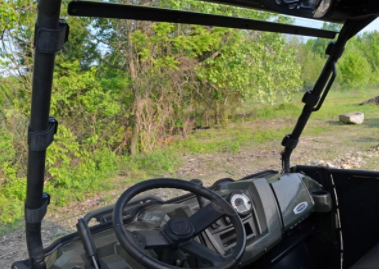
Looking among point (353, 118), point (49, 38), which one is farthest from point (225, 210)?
point (353, 118)

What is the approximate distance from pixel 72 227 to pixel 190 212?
234 cm

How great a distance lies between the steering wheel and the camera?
152 centimetres

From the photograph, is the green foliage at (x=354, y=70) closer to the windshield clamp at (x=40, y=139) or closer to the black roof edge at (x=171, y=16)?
the black roof edge at (x=171, y=16)

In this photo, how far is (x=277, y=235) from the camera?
2273mm

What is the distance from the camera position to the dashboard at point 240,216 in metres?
1.67

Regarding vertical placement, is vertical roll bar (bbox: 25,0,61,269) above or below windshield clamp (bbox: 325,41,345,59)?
below

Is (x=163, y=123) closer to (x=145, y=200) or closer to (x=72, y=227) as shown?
(x=72, y=227)

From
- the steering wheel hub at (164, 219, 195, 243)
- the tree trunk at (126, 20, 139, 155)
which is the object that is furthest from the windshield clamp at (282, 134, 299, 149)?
the tree trunk at (126, 20, 139, 155)

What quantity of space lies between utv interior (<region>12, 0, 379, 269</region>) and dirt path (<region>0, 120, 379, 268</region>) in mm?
1859

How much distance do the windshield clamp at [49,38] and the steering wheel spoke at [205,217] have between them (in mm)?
934

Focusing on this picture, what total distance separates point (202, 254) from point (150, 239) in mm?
225

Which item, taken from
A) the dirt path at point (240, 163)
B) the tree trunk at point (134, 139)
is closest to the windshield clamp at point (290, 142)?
the dirt path at point (240, 163)

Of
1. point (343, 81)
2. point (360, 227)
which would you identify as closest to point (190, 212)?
point (360, 227)

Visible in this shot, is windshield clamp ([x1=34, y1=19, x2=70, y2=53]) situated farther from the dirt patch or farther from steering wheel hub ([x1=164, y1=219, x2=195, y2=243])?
the dirt patch
